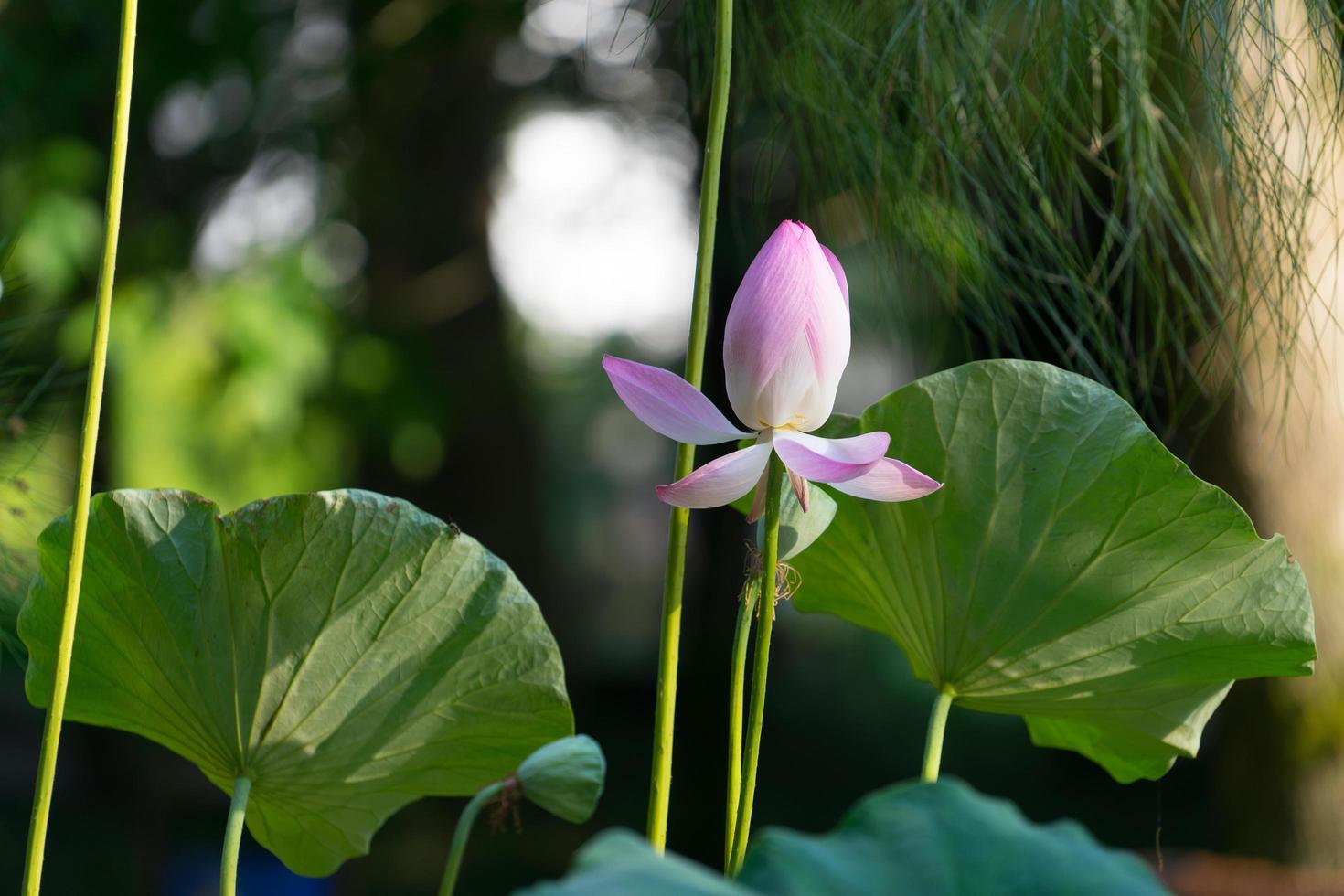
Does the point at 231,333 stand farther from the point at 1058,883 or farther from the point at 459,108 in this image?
the point at 1058,883

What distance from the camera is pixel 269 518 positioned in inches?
11.8

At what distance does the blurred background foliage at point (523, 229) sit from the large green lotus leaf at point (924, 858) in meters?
0.24

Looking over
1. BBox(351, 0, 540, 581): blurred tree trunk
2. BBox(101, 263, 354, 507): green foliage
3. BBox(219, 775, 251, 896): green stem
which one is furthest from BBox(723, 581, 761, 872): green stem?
BBox(351, 0, 540, 581): blurred tree trunk

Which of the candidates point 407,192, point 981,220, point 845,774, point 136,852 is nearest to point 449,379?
point 407,192

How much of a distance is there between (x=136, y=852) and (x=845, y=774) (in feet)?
14.1

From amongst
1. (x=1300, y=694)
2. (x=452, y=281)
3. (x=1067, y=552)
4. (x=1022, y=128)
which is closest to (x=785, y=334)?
(x=1067, y=552)

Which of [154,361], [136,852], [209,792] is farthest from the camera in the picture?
[209,792]

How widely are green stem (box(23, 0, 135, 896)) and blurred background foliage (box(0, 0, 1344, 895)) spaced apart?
6.3 inches

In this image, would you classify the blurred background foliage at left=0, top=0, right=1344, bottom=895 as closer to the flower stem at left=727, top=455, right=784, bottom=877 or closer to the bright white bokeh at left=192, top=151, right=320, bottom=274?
the bright white bokeh at left=192, top=151, right=320, bottom=274

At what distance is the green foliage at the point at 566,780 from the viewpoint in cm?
23

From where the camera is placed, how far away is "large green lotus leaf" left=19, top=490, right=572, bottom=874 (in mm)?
299

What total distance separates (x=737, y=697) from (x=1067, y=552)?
11 centimetres

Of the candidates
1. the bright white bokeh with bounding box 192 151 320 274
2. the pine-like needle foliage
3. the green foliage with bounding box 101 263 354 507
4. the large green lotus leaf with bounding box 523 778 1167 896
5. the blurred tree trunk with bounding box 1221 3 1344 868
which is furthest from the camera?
the bright white bokeh with bounding box 192 151 320 274

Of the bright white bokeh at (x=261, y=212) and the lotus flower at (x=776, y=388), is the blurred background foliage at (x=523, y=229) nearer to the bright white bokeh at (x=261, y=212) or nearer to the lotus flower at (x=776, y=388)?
the bright white bokeh at (x=261, y=212)
